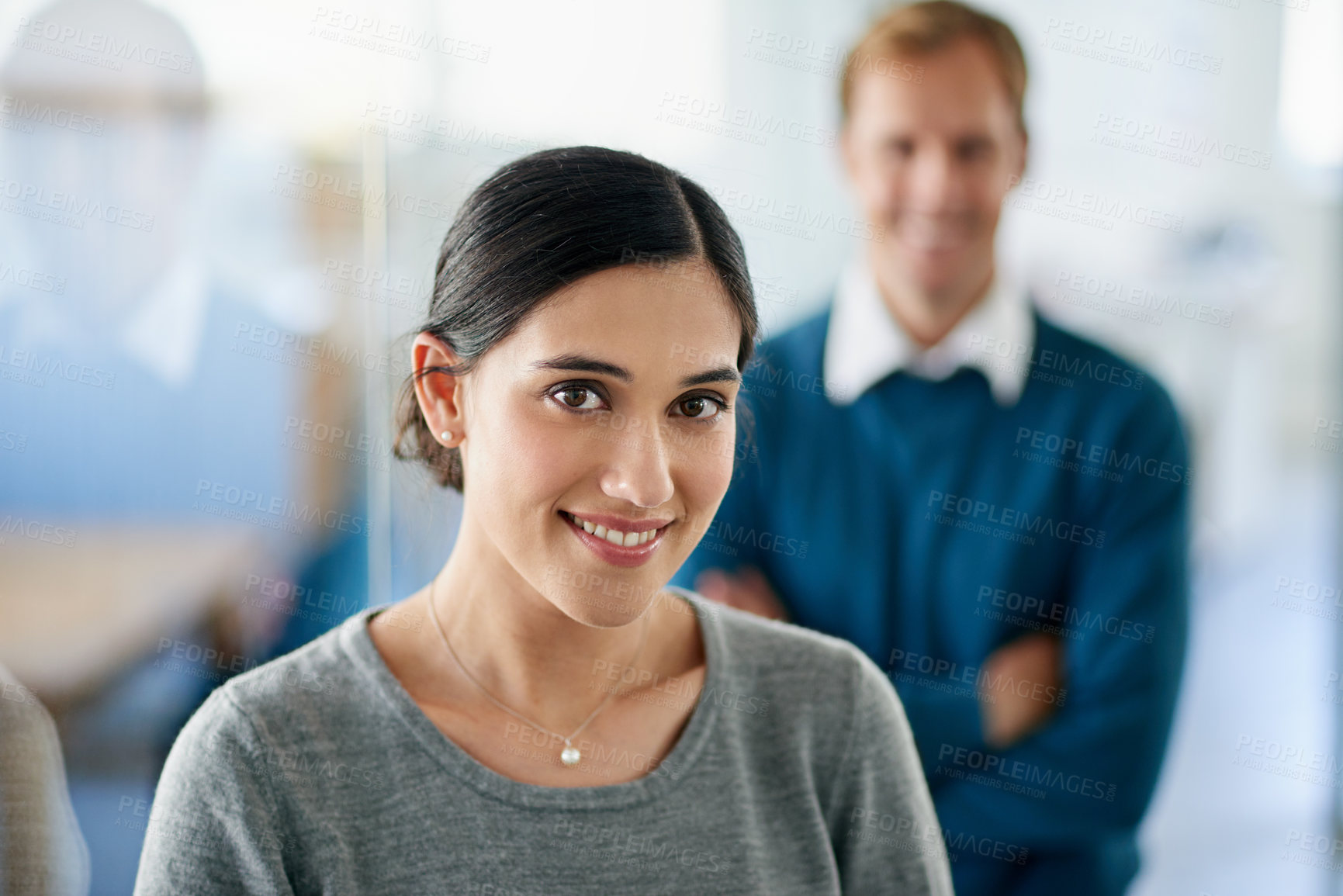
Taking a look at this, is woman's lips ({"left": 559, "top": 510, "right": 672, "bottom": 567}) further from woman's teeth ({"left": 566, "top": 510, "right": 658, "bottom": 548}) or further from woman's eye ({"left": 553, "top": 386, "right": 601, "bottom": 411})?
woman's eye ({"left": 553, "top": 386, "right": 601, "bottom": 411})

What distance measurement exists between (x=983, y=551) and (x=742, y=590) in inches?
17.9

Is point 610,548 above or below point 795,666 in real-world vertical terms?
above

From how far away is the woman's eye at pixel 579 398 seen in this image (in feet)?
3.71

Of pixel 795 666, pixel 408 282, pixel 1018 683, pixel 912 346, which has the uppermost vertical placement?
pixel 408 282

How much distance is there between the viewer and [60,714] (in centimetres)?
157

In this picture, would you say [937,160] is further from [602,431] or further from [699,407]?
[602,431]

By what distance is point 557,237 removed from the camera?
1.14 meters

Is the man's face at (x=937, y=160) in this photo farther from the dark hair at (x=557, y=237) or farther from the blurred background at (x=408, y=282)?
the dark hair at (x=557, y=237)


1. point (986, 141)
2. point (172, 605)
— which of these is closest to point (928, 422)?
point (986, 141)

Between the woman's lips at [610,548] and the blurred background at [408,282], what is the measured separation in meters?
0.38

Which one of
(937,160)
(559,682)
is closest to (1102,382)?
(937,160)

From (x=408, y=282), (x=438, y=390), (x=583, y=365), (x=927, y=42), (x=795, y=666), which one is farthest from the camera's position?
(x=927, y=42)

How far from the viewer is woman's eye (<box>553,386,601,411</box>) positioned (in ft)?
3.71

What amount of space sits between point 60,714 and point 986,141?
181 cm
